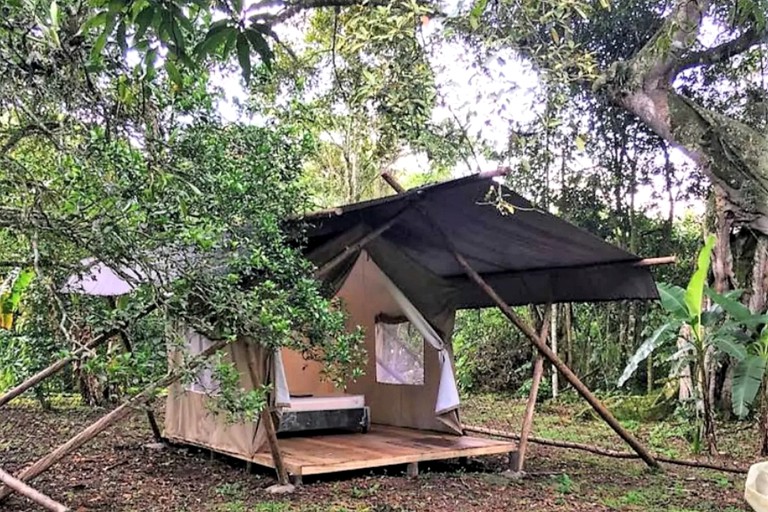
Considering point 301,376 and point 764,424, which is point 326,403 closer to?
point 301,376

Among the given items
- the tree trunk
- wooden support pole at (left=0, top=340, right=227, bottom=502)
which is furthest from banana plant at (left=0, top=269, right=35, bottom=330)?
the tree trunk

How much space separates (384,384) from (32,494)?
12.1ft

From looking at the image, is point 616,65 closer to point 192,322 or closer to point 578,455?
point 578,455

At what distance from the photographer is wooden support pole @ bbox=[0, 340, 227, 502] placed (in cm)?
373

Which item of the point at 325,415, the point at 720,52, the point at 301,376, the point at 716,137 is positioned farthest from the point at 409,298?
the point at 720,52

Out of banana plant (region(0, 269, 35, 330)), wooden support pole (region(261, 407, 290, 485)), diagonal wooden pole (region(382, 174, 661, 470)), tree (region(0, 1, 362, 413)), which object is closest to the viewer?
tree (region(0, 1, 362, 413))

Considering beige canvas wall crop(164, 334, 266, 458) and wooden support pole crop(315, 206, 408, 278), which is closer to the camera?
wooden support pole crop(315, 206, 408, 278)

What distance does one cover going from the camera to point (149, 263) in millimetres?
3076

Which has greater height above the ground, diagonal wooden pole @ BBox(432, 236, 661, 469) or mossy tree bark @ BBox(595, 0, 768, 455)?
mossy tree bark @ BBox(595, 0, 768, 455)

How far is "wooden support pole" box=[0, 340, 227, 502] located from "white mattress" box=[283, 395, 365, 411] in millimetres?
2119

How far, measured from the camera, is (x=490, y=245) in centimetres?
595

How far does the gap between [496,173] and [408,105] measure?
105 cm

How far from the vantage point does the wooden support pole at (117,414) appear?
3.73m

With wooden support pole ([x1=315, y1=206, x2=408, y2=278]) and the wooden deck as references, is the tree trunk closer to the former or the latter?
the wooden deck
